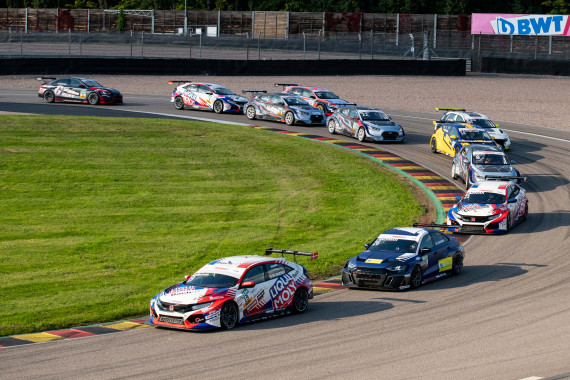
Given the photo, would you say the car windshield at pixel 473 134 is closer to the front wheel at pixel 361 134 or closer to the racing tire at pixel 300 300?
the front wheel at pixel 361 134

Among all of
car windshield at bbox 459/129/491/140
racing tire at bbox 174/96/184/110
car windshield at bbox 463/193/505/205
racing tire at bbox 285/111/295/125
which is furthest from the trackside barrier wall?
car windshield at bbox 463/193/505/205

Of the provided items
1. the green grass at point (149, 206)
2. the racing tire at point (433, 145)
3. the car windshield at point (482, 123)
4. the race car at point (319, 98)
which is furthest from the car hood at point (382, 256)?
the race car at point (319, 98)

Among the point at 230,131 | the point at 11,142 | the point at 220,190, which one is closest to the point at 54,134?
the point at 11,142

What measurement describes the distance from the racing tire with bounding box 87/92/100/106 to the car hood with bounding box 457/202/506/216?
84.5ft

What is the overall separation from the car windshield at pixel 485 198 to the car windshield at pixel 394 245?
6370mm

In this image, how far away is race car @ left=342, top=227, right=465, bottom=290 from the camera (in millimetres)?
20188

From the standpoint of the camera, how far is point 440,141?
3697 cm

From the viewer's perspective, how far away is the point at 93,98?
1826 inches

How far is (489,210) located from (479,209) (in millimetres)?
312

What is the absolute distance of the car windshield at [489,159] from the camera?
31.3 m

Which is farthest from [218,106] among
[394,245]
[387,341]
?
[387,341]

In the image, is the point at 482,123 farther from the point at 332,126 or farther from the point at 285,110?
the point at 285,110

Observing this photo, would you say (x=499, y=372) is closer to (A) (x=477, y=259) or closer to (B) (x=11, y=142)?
(A) (x=477, y=259)

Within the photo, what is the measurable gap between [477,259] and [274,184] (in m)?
11.2
